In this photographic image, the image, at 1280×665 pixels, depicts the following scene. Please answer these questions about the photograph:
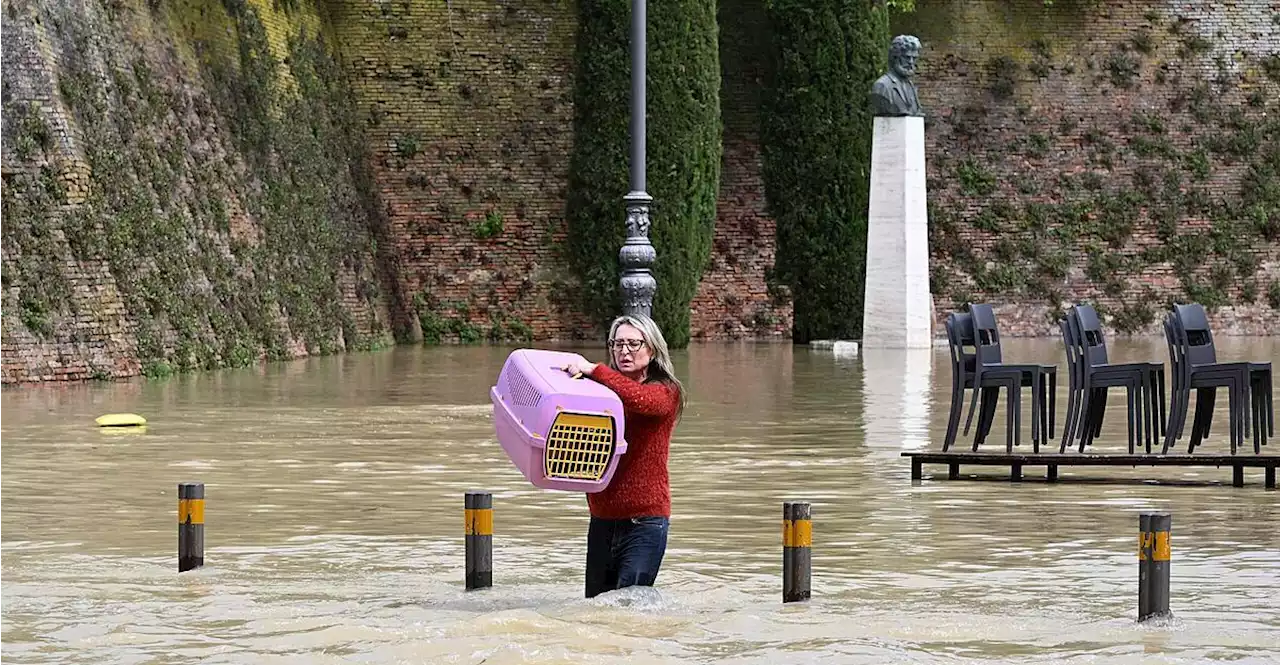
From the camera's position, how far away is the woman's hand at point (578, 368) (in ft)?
28.8

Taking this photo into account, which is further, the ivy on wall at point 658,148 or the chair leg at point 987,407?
the ivy on wall at point 658,148

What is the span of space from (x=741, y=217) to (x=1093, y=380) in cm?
2638

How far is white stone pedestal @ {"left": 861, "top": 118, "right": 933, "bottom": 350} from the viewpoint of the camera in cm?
3216

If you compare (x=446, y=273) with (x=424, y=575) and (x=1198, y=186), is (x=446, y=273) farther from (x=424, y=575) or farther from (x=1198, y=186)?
(x=424, y=575)

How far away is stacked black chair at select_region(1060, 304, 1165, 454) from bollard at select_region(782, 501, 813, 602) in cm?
554

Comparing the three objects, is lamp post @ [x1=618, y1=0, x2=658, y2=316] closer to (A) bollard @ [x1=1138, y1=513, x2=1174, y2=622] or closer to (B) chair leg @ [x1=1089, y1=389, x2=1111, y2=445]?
(B) chair leg @ [x1=1089, y1=389, x2=1111, y2=445]

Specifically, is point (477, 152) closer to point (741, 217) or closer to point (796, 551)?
point (741, 217)

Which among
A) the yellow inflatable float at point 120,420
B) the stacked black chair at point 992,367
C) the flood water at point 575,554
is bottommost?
the flood water at point 575,554

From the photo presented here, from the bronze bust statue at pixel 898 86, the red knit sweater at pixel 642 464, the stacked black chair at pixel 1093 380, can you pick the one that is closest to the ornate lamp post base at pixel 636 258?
the stacked black chair at pixel 1093 380

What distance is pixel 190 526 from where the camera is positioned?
9.91m

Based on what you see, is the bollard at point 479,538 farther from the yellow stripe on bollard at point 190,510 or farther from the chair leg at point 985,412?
the chair leg at point 985,412

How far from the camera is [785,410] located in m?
20.4

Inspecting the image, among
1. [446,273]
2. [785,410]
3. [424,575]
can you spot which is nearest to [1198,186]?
[446,273]

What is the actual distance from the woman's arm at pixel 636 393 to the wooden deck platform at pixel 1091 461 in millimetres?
5067
